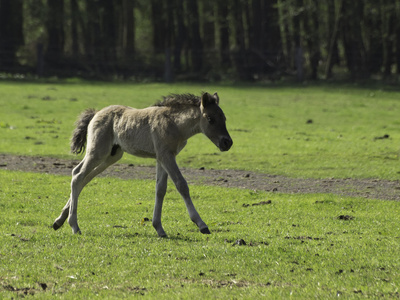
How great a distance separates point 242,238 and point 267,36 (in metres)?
47.0

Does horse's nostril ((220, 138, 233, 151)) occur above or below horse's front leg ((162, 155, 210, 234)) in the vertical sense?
above

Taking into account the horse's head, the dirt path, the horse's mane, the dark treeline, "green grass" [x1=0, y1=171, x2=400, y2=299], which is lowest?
the dirt path

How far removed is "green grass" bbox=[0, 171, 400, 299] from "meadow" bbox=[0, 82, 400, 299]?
0.02 m

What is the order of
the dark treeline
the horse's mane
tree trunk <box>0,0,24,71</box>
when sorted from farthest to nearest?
tree trunk <box>0,0,24,71</box>
the dark treeline
the horse's mane

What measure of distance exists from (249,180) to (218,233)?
6630 millimetres

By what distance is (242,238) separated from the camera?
10.4 meters

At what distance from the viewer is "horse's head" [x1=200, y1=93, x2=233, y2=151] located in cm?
1029

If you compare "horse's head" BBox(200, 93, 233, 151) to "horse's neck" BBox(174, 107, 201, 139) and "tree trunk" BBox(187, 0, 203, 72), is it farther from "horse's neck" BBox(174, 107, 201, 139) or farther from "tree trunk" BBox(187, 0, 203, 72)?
"tree trunk" BBox(187, 0, 203, 72)

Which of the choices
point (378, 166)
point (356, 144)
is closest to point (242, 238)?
point (378, 166)

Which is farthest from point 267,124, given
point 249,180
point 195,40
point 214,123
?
point 195,40

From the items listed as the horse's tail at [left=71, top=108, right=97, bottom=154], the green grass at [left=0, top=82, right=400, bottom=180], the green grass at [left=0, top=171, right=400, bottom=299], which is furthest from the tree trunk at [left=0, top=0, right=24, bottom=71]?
the horse's tail at [left=71, top=108, right=97, bottom=154]

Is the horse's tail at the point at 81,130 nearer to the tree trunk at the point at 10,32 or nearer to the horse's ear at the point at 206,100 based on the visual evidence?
the horse's ear at the point at 206,100

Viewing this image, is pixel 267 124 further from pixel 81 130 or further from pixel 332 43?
pixel 332 43

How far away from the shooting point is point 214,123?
1034 cm
